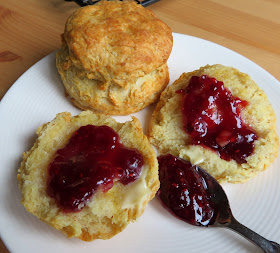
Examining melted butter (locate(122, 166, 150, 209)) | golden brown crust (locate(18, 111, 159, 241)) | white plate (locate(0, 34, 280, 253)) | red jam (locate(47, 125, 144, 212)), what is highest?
red jam (locate(47, 125, 144, 212))

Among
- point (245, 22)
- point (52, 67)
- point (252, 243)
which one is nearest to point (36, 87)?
point (52, 67)

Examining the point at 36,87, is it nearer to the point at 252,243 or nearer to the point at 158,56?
the point at 158,56

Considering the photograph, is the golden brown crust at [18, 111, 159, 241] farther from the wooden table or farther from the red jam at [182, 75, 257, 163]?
the wooden table

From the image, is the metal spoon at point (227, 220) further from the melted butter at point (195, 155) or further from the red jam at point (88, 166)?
the red jam at point (88, 166)

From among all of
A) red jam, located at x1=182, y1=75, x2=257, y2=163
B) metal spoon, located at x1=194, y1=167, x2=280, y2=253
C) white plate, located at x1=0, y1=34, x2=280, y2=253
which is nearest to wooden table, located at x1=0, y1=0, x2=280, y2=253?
white plate, located at x1=0, y1=34, x2=280, y2=253

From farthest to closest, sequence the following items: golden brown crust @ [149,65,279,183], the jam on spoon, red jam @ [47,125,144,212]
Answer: golden brown crust @ [149,65,279,183] < the jam on spoon < red jam @ [47,125,144,212]

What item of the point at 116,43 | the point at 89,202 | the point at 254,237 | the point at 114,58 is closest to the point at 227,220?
the point at 254,237

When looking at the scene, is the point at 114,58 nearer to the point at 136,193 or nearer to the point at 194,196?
the point at 136,193
